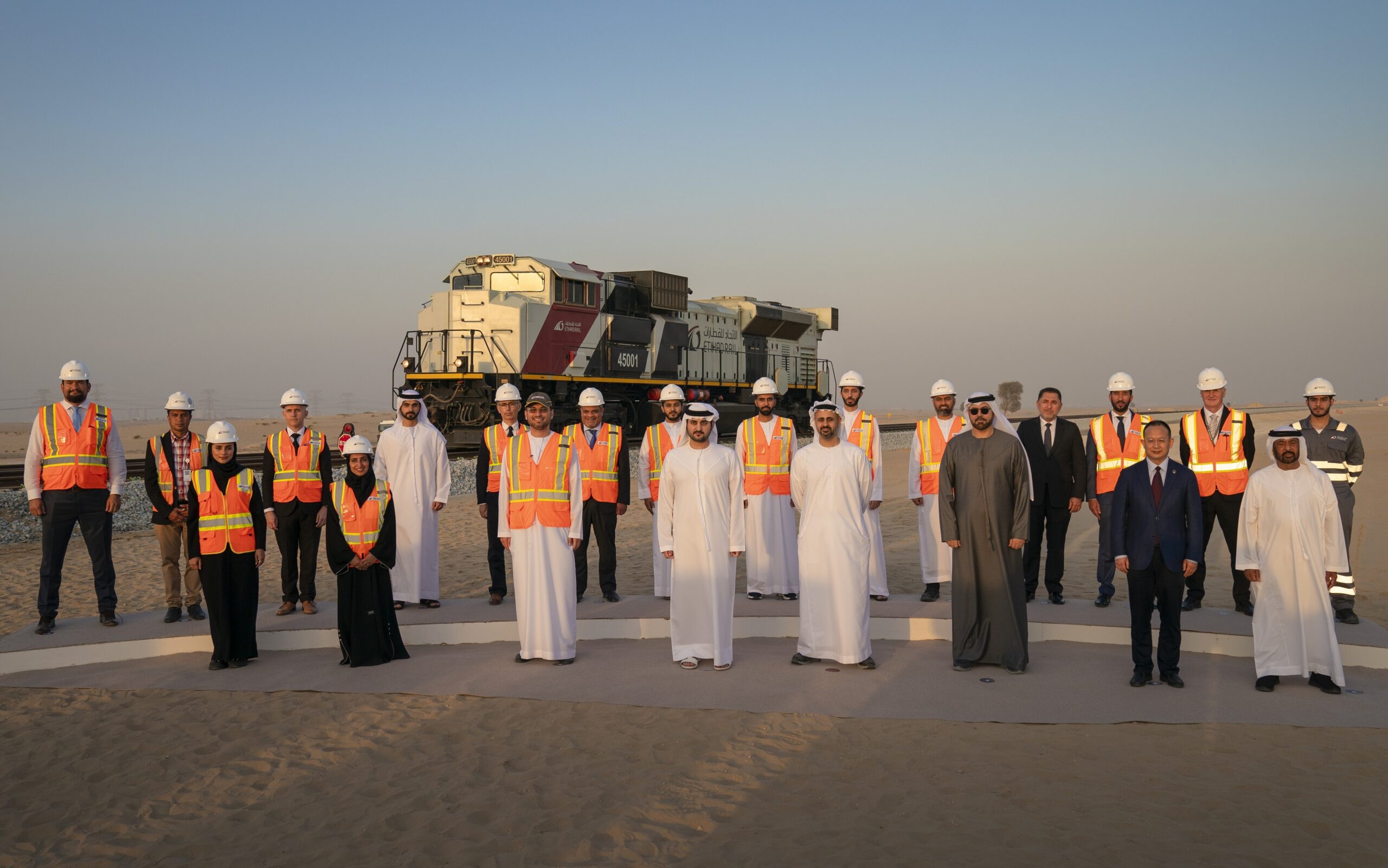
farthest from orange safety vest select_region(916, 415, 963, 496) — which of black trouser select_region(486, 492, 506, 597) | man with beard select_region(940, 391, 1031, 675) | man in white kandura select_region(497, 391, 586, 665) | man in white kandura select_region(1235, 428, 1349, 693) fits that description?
black trouser select_region(486, 492, 506, 597)

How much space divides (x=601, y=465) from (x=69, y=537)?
4.02 metres

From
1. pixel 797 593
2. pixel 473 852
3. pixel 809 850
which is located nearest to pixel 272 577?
pixel 797 593

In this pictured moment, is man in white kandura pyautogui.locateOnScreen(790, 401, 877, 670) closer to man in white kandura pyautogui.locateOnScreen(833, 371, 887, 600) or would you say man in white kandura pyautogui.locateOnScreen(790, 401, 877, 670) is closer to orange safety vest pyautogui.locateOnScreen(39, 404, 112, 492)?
man in white kandura pyautogui.locateOnScreen(833, 371, 887, 600)

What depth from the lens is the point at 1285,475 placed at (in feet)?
19.7

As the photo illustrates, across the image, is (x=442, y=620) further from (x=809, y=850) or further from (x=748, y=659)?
(x=809, y=850)

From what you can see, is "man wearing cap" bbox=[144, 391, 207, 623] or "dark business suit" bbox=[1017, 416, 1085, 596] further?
"dark business suit" bbox=[1017, 416, 1085, 596]

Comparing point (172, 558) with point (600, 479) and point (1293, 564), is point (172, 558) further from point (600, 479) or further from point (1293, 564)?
point (1293, 564)

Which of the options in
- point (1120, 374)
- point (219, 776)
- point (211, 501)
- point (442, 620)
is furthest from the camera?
point (1120, 374)

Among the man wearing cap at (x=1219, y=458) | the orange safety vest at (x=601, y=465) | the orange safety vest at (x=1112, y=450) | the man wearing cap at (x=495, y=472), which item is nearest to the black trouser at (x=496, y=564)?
the man wearing cap at (x=495, y=472)

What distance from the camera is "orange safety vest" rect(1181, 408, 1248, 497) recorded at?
7.69 meters

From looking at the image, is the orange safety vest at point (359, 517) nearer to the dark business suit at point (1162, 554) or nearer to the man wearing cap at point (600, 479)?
the man wearing cap at point (600, 479)

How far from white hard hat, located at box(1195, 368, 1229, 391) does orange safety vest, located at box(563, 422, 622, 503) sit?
4.71 meters

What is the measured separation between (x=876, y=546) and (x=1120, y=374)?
2.48m

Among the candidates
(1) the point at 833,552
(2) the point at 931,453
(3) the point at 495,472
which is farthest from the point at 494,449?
(2) the point at 931,453
